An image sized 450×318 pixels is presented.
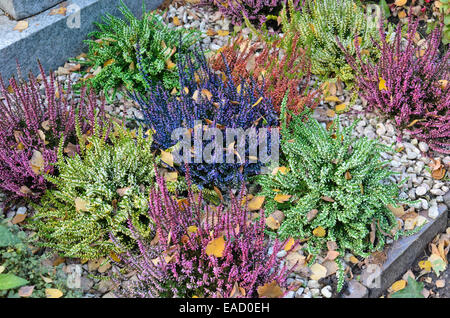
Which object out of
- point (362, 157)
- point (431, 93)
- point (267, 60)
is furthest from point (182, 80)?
point (431, 93)

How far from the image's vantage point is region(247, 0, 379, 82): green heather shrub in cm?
305

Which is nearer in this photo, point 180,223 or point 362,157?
point 180,223

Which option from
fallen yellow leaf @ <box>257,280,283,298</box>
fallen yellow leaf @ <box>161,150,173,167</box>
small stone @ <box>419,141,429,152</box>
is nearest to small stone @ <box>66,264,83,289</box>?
fallen yellow leaf @ <box>161,150,173,167</box>

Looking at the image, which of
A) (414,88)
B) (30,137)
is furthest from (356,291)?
(30,137)

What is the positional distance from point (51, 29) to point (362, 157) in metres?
2.34

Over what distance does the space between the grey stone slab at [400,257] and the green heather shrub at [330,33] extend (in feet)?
3.69

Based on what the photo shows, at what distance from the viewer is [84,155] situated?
8.45 feet

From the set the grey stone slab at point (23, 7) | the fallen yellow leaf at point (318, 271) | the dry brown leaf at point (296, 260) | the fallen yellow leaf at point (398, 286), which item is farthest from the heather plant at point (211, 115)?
the grey stone slab at point (23, 7)

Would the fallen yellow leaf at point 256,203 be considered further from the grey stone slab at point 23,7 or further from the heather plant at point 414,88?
the grey stone slab at point 23,7

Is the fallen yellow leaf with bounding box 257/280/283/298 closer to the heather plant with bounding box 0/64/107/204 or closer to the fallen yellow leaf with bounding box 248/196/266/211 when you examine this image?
the fallen yellow leaf with bounding box 248/196/266/211

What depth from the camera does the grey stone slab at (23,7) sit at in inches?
120

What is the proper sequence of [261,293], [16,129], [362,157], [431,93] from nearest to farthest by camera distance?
[261,293], [362,157], [16,129], [431,93]

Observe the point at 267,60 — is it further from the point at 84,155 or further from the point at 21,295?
the point at 21,295
